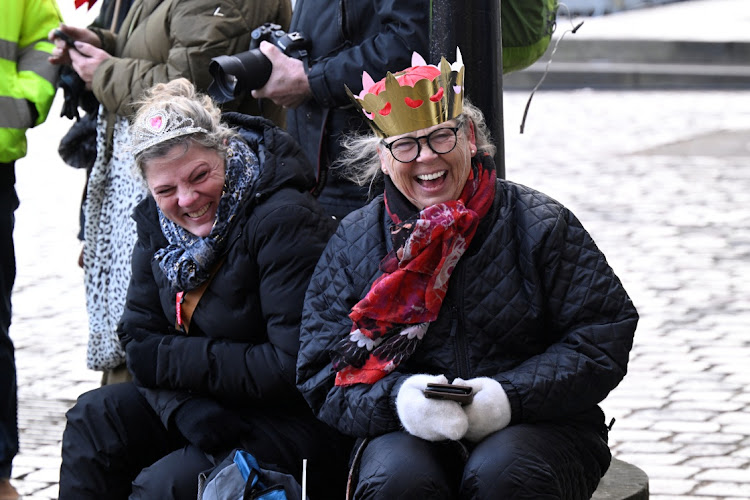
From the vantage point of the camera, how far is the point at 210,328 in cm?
358

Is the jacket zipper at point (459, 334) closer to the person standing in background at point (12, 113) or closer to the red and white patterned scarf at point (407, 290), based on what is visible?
the red and white patterned scarf at point (407, 290)

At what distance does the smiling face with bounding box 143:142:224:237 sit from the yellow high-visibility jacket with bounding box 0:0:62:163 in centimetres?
104

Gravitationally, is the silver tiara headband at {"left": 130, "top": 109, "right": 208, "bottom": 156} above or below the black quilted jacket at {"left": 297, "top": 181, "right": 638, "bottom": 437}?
above

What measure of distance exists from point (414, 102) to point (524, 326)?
611 mm

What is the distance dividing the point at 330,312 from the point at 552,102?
12.3 meters

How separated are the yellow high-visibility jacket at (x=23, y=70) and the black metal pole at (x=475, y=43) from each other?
1.61 m

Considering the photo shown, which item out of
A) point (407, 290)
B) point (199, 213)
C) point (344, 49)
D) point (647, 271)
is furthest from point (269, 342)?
point (647, 271)

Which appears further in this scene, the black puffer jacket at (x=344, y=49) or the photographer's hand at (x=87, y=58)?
the photographer's hand at (x=87, y=58)

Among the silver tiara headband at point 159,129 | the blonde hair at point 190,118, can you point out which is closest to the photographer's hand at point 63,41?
the blonde hair at point 190,118

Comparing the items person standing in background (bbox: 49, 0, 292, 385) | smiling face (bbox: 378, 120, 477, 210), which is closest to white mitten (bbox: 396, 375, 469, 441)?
smiling face (bbox: 378, 120, 477, 210)

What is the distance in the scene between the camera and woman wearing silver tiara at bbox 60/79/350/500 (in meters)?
3.46

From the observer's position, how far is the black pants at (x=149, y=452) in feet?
11.3

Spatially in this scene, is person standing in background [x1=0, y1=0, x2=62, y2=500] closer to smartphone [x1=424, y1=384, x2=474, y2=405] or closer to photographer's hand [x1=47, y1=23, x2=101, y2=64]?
photographer's hand [x1=47, y1=23, x2=101, y2=64]

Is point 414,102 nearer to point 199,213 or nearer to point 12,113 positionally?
point 199,213
